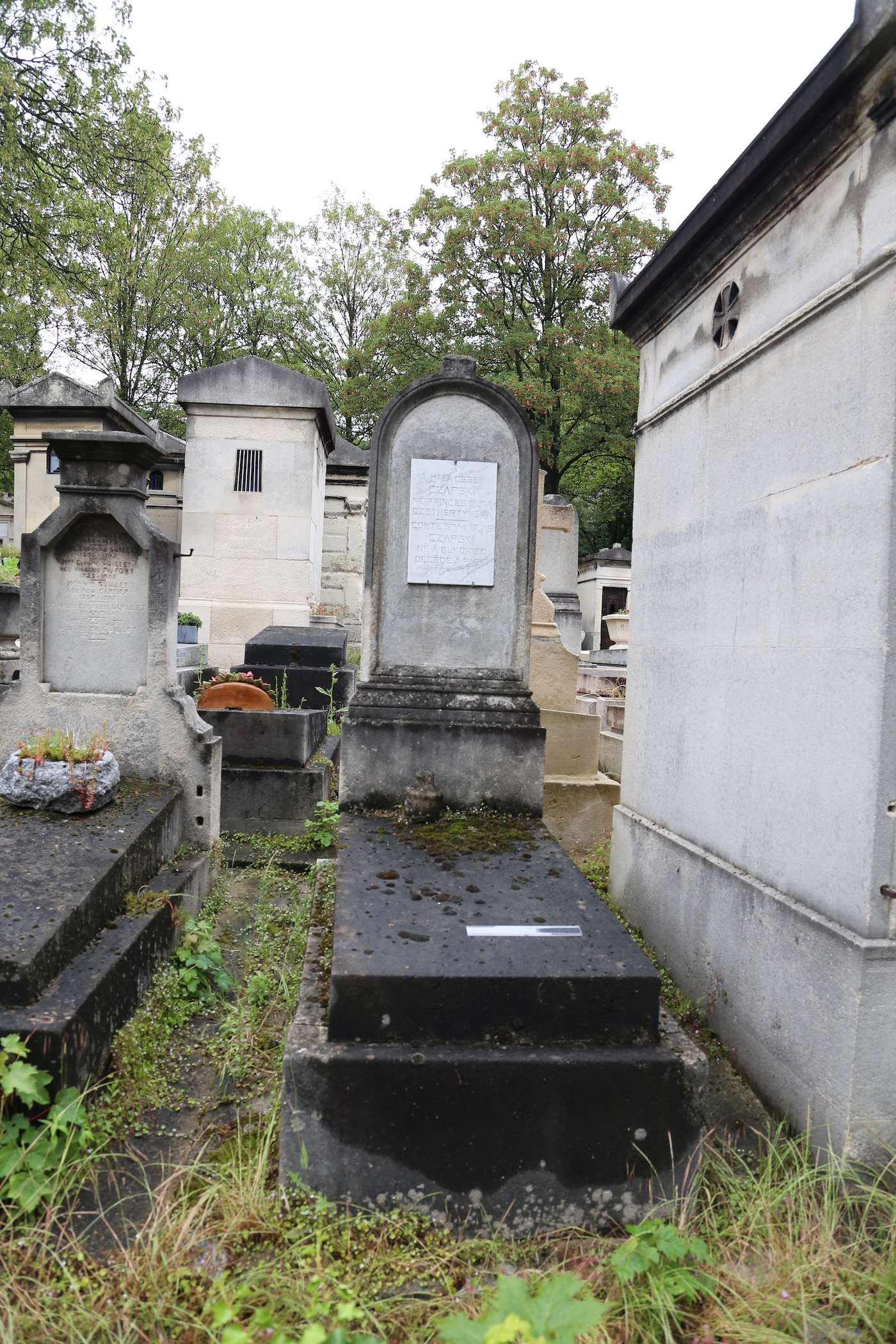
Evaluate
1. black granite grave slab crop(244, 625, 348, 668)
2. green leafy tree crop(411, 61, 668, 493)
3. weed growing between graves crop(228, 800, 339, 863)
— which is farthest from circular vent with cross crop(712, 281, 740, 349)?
green leafy tree crop(411, 61, 668, 493)

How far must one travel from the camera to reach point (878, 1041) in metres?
2.50

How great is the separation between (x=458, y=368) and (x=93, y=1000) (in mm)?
3633

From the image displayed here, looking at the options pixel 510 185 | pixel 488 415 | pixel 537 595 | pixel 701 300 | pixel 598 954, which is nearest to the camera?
pixel 598 954

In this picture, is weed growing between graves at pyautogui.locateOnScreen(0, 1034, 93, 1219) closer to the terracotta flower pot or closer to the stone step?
the stone step

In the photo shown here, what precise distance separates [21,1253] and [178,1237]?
43 centimetres

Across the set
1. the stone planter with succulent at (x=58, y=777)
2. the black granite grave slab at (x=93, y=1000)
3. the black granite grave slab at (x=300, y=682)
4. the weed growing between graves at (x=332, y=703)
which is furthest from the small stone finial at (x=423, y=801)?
the black granite grave slab at (x=300, y=682)

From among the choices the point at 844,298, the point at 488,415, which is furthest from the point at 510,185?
the point at 844,298

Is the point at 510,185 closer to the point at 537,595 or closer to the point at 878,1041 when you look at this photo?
the point at 537,595

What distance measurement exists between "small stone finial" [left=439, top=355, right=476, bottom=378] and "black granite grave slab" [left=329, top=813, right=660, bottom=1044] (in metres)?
2.89

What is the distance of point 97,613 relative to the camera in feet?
16.6

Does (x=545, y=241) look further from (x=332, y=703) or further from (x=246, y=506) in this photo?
(x=332, y=703)

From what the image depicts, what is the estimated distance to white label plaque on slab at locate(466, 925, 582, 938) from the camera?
2.75 metres

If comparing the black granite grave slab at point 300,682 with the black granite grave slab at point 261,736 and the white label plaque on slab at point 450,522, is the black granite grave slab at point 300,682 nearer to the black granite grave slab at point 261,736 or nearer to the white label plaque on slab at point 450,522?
the black granite grave slab at point 261,736

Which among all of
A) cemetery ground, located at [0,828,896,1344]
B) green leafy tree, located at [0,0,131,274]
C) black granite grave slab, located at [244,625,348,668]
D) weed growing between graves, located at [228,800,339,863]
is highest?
green leafy tree, located at [0,0,131,274]
